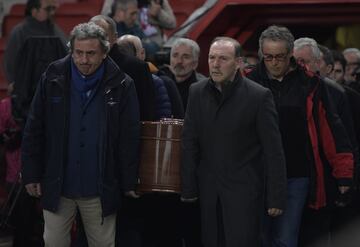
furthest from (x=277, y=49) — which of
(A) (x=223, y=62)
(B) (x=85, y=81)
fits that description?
(B) (x=85, y=81)

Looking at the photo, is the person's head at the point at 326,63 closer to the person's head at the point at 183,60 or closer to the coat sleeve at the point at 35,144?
the person's head at the point at 183,60

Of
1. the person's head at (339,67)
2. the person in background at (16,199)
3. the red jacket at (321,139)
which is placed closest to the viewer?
the red jacket at (321,139)

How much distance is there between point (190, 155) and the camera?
6906mm

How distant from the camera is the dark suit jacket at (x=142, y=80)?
7.54 metres

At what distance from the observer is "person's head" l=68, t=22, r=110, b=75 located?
691 cm

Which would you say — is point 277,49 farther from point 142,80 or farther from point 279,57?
point 142,80

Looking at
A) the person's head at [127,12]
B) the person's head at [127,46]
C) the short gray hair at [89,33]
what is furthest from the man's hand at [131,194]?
the person's head at [127,12]

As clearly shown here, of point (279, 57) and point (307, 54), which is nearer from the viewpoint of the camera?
point (279, 57)

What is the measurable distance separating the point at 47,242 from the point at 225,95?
5.09 feet

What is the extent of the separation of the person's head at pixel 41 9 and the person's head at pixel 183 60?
5.67 feet

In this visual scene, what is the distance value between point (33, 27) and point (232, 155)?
4006 millimetres

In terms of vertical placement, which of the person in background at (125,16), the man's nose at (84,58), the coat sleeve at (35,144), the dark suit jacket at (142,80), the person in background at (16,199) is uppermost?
the person in background at (125,16)

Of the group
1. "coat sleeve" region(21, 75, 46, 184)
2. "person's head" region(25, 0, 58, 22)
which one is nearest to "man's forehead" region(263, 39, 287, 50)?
"coat sleeve" region(21, 75, 46, 184)

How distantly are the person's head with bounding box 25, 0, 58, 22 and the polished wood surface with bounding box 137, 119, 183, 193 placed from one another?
3361mm
